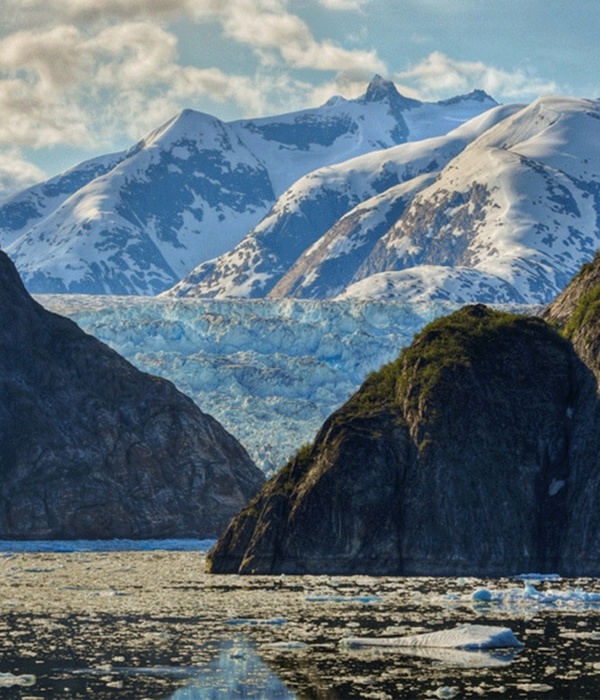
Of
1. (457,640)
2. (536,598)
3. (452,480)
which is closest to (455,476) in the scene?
(452,480)

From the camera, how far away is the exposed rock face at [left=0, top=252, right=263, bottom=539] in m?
146

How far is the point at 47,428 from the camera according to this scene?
15225 centimetres

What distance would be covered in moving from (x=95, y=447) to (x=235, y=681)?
346 feet

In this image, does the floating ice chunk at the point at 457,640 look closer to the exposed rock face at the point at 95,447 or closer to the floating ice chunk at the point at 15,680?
the floating ice chunk at the point at 15,680

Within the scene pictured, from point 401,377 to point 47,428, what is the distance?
6267 centimetres

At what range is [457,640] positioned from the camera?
56000 mm

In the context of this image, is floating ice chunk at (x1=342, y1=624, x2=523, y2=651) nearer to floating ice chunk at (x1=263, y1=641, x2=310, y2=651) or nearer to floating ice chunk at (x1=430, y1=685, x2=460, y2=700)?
floating ice chunk at (x1=263, y1=641, x2=310, y2=651)

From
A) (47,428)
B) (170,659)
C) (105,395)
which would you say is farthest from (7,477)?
(170,659)

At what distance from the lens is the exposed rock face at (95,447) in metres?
146

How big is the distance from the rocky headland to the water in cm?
318

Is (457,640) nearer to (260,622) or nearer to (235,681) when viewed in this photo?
(235,681)

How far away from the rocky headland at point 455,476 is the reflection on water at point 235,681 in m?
33.9

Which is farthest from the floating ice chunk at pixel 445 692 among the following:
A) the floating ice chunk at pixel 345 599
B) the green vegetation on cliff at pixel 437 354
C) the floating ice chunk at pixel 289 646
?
the green vegetation on cliff at pixel 437 354

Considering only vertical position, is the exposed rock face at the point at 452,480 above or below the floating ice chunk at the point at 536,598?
above
